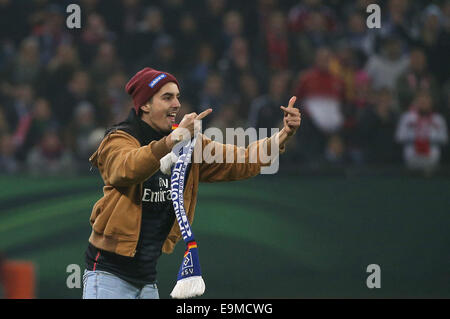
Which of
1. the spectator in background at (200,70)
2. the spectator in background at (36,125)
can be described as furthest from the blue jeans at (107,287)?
the spectator in background at (200,70)

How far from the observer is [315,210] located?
8469mm

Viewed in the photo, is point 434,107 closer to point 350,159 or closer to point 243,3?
point 350,159

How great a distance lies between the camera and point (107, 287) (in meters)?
4.68

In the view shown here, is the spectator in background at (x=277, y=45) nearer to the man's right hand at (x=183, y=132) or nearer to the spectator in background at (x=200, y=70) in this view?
the spectator in background at (x=200, y=70)

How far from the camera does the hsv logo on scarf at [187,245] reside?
4.54 meters

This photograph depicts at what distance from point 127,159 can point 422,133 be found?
518 cm

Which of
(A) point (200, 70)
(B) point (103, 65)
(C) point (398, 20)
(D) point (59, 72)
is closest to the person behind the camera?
(D) point (59, 72)

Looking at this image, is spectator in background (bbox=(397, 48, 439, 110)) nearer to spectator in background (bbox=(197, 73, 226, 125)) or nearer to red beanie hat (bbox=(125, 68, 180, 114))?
spectator in background (bbox=(197, 73, 226, 125))

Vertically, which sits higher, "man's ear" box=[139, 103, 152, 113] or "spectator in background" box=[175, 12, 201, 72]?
"spectator in background" box=[175, 12, 201, 72]

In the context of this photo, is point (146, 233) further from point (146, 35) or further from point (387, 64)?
point (387, 64)

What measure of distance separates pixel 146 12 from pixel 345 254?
3993mm

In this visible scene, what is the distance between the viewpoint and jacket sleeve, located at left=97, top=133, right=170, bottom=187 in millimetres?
4242

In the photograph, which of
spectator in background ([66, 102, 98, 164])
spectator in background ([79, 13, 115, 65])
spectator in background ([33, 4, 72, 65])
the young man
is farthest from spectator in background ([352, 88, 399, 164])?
the young man

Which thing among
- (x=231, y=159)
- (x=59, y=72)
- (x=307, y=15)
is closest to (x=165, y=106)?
(x=231, y=159)
